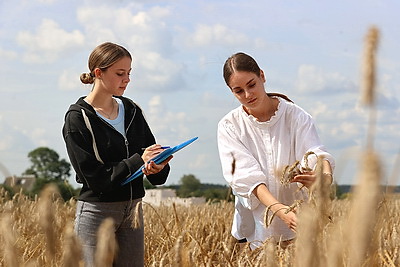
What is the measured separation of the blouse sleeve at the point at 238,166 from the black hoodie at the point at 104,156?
0.31 m

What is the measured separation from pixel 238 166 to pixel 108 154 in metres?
0.63

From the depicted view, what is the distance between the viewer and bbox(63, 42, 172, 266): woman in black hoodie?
3004mm

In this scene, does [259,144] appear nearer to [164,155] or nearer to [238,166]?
[238,166]

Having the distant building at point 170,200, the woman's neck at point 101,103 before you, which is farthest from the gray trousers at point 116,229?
the distant building at point 170,200

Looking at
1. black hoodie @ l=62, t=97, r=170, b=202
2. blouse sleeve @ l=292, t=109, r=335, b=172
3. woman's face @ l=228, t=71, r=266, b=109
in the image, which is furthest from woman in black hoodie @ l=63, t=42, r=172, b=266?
blouse sleeve @ l=292, t=109, r=335, b=172

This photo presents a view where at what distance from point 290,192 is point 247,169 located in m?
0.27

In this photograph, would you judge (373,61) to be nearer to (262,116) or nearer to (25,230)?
(262,116)

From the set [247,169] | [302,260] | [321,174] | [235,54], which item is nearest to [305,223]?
[302,260]

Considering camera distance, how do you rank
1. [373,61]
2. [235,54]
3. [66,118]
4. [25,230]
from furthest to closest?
[25,230] < [235,54] < [66,118] < [373,61]

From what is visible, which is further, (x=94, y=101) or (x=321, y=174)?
(x=94, y=101)

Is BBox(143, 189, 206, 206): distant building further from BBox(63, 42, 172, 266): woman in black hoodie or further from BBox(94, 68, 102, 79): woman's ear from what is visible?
BBox(94, 68, 102, 79): woman's ear

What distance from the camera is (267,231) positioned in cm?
326

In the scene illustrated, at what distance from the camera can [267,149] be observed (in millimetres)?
3311

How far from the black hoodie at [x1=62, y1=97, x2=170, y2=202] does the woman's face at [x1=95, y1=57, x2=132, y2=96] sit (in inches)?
5.2
